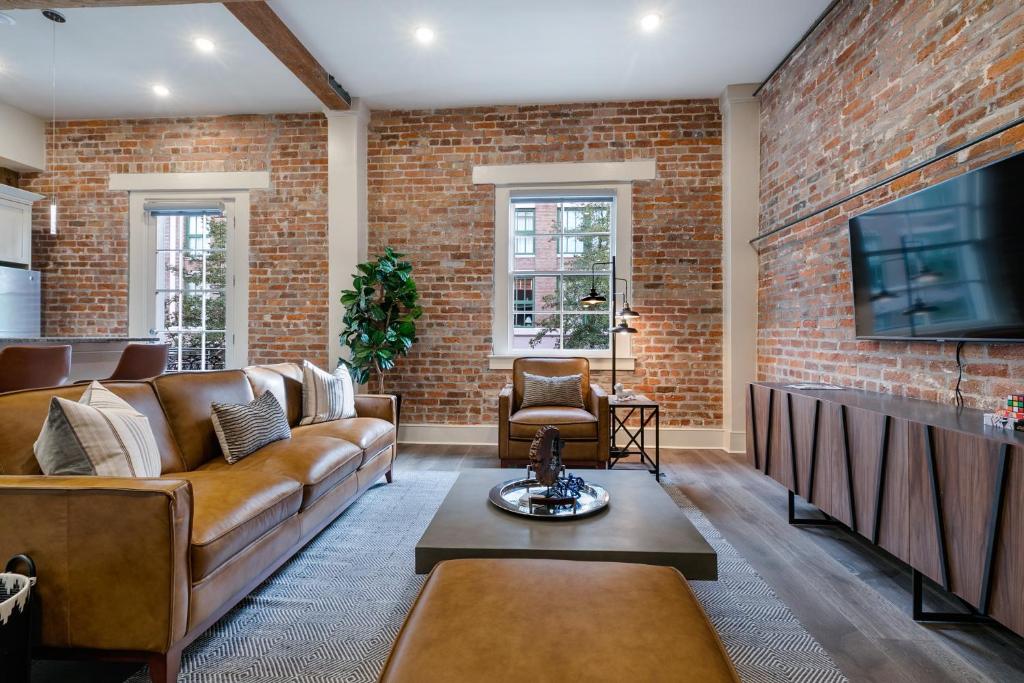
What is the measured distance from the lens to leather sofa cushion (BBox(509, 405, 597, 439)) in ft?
12.2

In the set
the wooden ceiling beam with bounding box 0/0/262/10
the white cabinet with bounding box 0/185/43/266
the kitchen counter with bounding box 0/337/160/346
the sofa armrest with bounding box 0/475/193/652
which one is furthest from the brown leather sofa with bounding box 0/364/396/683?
the white cabinet with bounding box 0/185/43/266

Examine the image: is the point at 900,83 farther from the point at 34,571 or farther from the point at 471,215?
the point at 34,571

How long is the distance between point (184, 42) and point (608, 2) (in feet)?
10.6

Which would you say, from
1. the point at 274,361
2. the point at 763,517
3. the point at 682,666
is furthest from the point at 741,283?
the point at 274,361

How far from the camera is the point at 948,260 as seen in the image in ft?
7.38

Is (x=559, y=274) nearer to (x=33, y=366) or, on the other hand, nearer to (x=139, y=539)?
(x=33, y=366)

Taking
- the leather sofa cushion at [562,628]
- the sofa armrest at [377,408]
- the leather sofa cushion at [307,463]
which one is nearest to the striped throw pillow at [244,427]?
the leather sofa cushion at [307,463]

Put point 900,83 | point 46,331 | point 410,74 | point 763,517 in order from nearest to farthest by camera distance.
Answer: point 900,83
point 763,517
point 410,74
point 46,331

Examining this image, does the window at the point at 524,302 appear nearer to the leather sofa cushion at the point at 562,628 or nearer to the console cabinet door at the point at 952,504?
the console cabinet door at the point at 952,504

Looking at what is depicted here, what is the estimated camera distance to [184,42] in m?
3.93

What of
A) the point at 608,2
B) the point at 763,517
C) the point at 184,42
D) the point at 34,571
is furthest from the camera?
the point at 184,42

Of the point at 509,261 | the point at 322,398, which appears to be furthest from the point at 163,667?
the point at 509,261

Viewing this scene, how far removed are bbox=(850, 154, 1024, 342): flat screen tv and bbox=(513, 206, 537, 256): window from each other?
2.82m

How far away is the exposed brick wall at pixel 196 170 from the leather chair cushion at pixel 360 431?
1.98 m
